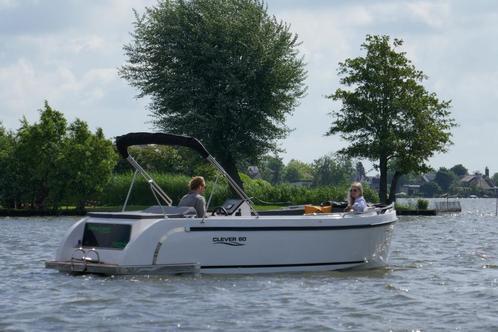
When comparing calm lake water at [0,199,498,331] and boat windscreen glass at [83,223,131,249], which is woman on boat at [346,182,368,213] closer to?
calm lake water at [0,199,498,331]

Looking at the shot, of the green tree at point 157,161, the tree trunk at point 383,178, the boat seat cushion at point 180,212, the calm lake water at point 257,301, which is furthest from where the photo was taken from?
the green tree at point 157,161

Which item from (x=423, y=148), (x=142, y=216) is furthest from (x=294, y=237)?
(x=423, y=148)

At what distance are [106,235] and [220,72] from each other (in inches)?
1669

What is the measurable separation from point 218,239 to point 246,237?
2.01ft

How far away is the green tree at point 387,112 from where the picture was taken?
Result: 71875mm

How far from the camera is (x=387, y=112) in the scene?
72.8 metres

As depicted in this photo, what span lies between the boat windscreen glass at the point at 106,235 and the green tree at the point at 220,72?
4134cm

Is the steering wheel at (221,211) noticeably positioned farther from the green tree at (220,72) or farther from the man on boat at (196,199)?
the green tree at (220,72)

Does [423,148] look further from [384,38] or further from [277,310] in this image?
[277,310]

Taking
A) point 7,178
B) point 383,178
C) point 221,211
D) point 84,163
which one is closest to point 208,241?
point 221,211

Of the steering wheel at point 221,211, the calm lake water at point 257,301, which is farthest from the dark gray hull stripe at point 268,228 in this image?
the steering wheel at point 221,211

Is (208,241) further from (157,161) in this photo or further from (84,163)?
(157,161)

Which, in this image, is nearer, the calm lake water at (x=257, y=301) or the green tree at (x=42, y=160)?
the calm lake water at (x=257, y=301)

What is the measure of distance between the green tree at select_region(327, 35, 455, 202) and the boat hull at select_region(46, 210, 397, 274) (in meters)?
49.0
